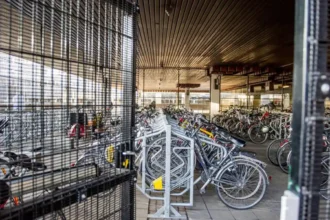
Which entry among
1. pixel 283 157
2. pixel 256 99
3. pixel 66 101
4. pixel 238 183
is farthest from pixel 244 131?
pixel 256 99

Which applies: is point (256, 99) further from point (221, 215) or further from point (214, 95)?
point (221, 215)

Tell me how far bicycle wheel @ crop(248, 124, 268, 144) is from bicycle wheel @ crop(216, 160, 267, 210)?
447cm

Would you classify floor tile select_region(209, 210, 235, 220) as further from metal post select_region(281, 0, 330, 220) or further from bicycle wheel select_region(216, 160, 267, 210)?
metal post select_region(281, 0, 330, 220)

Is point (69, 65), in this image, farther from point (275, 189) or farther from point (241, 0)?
point (241, 0)

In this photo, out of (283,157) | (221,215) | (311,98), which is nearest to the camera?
(311,98)

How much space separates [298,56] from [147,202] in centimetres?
263

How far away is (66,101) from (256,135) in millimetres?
6573

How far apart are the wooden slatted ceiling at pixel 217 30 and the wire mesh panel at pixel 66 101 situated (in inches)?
119

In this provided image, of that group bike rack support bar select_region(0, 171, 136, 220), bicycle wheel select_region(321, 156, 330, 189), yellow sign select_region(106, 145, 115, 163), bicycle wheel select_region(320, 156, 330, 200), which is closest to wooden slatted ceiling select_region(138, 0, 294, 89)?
bicycle wheel select_region(321, 156, 330, 189)

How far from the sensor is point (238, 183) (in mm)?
3068

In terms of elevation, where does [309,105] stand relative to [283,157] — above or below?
above

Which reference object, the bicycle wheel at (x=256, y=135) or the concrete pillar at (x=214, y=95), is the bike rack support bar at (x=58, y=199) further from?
the concrete pillar at (x=214, y=95)

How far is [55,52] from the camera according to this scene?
1539mm

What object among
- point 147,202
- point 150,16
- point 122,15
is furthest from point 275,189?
point 150,16
